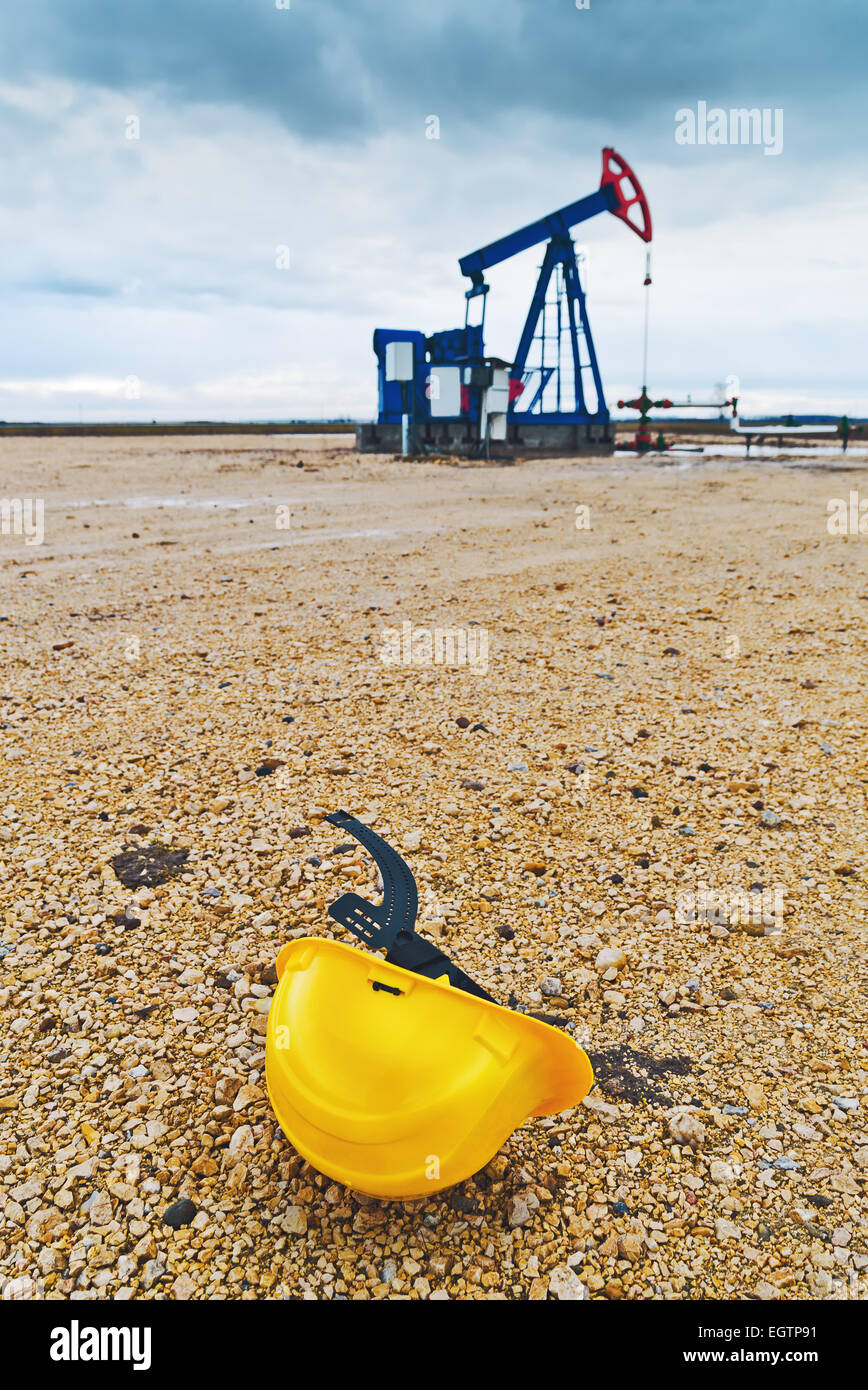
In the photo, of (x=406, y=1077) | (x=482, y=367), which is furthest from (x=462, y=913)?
(x=482, y=367)

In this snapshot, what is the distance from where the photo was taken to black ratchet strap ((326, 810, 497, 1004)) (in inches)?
72.9

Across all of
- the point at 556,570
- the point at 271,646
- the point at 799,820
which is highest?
the point at 556,570

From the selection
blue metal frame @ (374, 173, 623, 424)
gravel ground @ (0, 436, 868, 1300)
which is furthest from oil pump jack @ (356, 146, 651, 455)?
gravel ground @ (0, 436, 868, 1300)

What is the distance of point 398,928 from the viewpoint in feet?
6.11

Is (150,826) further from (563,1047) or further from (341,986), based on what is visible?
(563,1047)

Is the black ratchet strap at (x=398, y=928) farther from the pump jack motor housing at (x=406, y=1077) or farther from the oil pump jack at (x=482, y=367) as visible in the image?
the oil pump jack at (x=482, y=367)

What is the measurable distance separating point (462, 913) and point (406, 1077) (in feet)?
3.85

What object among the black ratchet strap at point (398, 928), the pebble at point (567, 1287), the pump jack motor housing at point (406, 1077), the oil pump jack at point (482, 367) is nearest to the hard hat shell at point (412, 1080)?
the pump jack motor housing at point (406, 1077)

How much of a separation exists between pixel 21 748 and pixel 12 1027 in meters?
2.03

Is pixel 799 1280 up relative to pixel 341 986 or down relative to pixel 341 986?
down

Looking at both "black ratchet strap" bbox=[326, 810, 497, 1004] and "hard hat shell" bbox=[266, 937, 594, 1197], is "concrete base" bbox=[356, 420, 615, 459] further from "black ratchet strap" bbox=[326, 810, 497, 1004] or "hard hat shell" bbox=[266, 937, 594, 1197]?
"hard hat shell" bbox=[266, 937, 594, 1197]

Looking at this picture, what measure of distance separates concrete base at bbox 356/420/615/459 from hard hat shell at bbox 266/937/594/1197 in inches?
1025

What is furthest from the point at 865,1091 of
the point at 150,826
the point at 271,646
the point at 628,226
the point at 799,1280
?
the point at 628,226

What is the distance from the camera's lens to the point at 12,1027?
7.17ft
